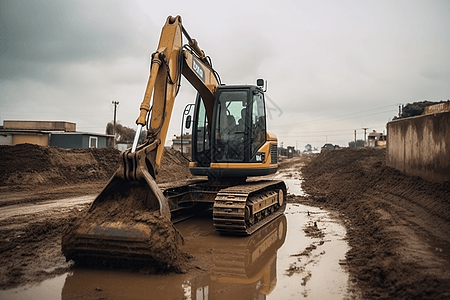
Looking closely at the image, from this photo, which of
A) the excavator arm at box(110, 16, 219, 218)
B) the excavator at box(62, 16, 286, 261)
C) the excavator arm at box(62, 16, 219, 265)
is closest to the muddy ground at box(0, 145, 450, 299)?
the excavator arm at box(62, 16, 219, 265)

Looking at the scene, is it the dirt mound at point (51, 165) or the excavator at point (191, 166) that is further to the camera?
the dirt mound at point (51, 165)

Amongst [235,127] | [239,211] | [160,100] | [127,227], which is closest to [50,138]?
[235,127]

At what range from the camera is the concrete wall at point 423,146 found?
7.61m

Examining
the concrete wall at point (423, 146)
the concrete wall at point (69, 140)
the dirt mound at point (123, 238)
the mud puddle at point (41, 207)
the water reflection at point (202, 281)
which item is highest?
the concrete wall at point (69, 140)

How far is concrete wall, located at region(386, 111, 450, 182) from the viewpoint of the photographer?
25.0 feet

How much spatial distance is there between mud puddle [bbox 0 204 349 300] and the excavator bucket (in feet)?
0.78

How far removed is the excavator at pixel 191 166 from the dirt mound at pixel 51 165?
399 inches

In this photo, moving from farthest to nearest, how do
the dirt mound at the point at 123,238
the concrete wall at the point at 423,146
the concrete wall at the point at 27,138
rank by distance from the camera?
the concrete wall at the point at 27,138
the concrete wall at the point at 423,146
the dirt mound at the point at 123,238

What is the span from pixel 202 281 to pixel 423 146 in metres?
6.87

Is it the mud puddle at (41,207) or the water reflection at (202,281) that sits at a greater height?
the mud puddle at (41,207)

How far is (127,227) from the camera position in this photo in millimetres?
4605

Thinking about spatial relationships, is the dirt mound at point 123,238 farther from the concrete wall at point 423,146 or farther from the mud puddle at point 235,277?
the concrete wall at point 423,146

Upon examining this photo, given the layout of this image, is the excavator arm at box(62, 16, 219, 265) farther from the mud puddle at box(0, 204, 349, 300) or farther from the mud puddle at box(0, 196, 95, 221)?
the mud puddle at box(0, 196, 95, 221)

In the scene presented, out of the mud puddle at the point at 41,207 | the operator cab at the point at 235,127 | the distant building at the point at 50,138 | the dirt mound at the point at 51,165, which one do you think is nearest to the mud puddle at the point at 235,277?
the operator cab at the point at 235,127
